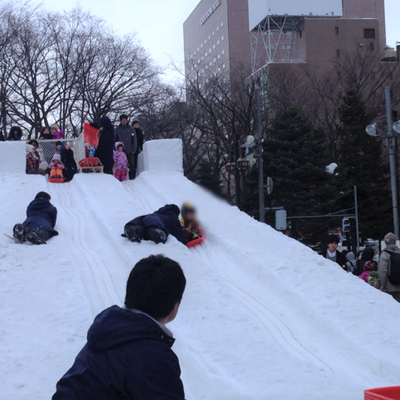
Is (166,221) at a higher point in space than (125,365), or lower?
higher

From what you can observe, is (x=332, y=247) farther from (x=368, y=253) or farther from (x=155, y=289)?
(x=155, y=289)

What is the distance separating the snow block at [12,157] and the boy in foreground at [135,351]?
1255 centimetres

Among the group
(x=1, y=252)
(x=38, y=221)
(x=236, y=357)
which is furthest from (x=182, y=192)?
(x=236, y=357)

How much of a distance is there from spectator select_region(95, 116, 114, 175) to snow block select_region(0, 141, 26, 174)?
5.93 ft

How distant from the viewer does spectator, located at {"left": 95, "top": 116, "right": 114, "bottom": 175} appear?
1446cm

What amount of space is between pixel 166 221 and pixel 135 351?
699 centimetres

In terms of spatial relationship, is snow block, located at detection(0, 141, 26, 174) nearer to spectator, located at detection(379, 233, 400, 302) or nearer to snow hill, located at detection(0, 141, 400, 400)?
snow hill, located at detection(0, 141, 400, 400)

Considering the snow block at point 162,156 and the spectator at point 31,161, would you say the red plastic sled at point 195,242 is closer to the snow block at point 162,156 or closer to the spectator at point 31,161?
the snow block at point 162,156

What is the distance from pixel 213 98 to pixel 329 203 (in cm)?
950

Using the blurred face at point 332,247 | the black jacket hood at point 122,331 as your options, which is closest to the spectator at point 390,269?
the blurred face at point 332,247

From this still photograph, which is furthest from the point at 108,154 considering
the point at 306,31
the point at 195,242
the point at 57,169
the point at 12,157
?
the point at 306,31

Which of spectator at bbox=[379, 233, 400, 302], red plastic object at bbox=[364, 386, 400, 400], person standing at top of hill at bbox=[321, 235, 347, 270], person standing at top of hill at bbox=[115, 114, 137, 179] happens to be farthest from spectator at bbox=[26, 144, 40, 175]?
red plastic object at bbox=[364, 386, 400, 400]

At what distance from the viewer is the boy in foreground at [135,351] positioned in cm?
199

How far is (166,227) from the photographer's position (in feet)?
29.4
